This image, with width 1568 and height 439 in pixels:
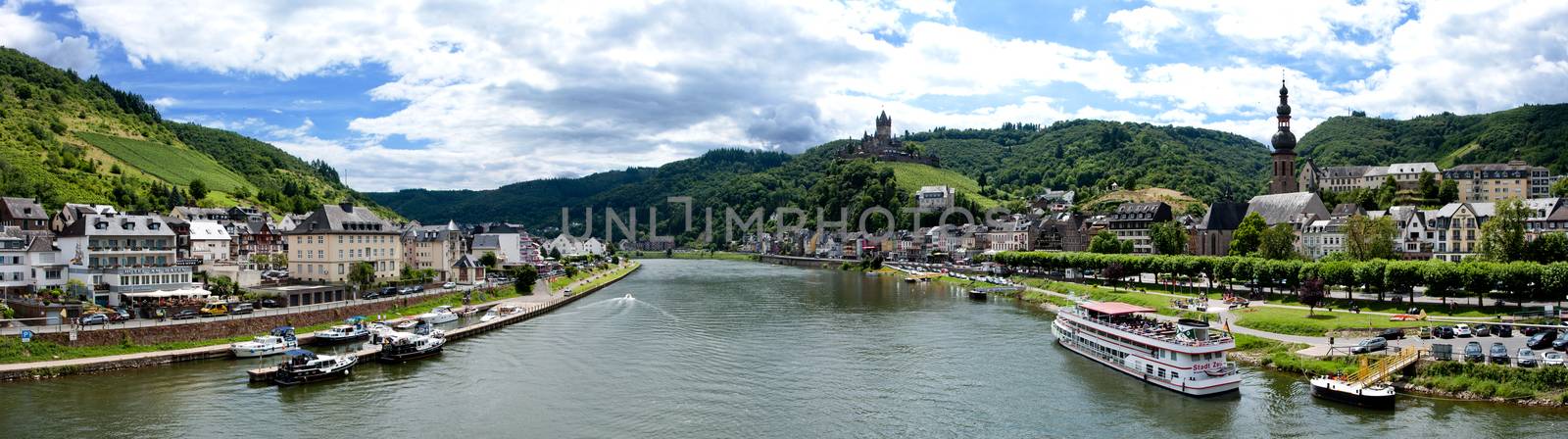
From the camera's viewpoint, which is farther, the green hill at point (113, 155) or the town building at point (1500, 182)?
the town building at point (1500, 182)

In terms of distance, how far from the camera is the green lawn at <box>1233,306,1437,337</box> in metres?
48.4

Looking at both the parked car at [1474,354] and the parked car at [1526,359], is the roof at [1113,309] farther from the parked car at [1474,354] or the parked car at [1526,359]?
the parked car at [1526,359]

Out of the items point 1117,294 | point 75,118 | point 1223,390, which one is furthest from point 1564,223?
point 75,118

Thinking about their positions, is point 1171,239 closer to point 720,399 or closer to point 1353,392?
point 1353,392

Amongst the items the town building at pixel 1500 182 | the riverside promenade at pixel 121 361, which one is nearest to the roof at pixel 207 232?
the riverside promenade at pixel 121 361

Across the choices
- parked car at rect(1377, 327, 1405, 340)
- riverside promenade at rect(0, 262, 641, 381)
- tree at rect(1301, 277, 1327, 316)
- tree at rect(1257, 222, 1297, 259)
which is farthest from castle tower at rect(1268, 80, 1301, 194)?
riverside promenade at rect(0, 262, 641, 381)

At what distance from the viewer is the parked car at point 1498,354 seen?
36656mm

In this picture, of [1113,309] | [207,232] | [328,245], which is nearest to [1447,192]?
[1113,309]

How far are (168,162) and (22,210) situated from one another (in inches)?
3438

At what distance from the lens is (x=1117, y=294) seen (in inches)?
2997

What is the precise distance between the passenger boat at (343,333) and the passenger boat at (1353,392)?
4920 centimetres

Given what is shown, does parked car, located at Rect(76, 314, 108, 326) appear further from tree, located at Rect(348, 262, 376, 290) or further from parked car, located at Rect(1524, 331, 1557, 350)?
parked car, located at Rect(1524, 331, 1557, 350)

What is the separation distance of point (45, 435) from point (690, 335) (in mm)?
32949

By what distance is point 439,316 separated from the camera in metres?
62.8
